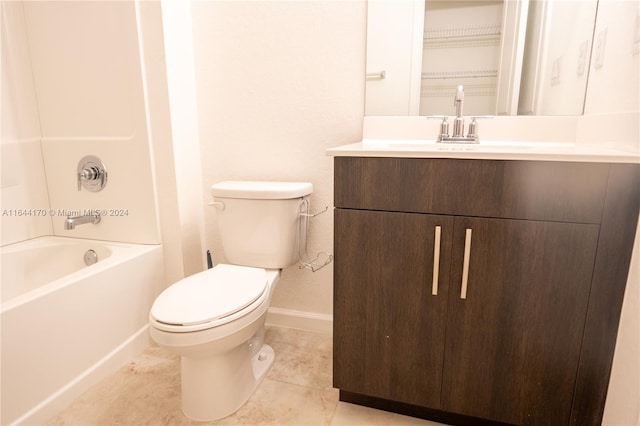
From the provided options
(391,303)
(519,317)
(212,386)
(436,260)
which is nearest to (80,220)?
(212,386)

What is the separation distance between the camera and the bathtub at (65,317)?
116cm

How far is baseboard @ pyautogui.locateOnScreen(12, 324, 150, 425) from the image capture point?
1.22 m

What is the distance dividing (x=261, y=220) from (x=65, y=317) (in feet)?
2.51

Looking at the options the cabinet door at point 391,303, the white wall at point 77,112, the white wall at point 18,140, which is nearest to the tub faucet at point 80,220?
the white wall at point 77,112

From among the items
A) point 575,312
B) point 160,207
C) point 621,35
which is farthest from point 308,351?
point 621,35

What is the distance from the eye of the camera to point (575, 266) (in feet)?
3.17

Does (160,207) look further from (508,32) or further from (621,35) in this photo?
(621,35)

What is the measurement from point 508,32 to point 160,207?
1614mm

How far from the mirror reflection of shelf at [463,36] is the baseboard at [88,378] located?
5.75ft

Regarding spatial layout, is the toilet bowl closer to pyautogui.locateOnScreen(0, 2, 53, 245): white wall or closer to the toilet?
the toilet

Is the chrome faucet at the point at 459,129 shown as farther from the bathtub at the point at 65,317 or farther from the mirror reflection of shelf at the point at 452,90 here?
the bathtub at the point at 65,317

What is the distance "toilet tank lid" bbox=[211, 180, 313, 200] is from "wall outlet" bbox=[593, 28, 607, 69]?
3.62ft

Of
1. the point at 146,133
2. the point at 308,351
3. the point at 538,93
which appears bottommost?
the point at 308,351

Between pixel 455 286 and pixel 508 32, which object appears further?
pixel 508 32
